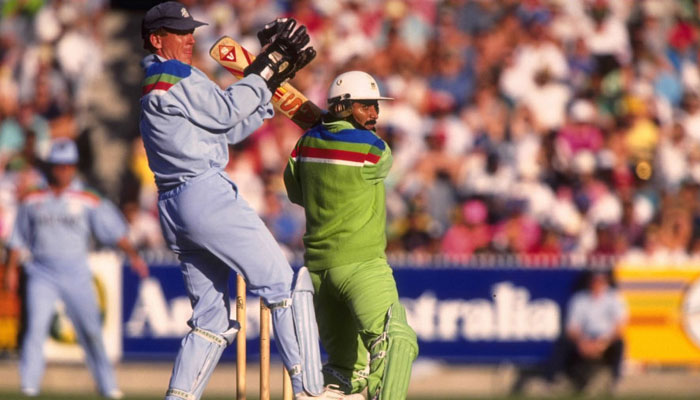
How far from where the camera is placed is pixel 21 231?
500 inches

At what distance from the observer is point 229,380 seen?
44.0 ft

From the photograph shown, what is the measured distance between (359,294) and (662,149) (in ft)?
27.0

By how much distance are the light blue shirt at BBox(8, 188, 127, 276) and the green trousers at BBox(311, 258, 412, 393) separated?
521 cm

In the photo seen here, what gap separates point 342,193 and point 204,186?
987mm

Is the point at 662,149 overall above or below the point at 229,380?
above

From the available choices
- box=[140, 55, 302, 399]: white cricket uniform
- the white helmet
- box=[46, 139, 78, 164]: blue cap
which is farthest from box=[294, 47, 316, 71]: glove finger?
box=[46, 139, 78, 164]: blue cap

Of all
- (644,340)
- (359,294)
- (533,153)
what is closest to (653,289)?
(644,340)

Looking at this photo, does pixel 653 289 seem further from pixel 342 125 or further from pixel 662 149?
pixel 342 125

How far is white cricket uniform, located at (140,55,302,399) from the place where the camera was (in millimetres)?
6816

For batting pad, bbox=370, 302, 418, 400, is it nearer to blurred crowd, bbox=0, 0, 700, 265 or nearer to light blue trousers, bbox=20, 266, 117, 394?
light blue trousers, bbox=20, 266, 117, 394

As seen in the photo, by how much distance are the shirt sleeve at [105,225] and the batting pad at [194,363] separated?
573 cm

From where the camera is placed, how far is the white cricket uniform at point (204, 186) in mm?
6816

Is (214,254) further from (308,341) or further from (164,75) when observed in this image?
(164,75)

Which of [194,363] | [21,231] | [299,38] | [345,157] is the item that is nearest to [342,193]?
[345,157]
